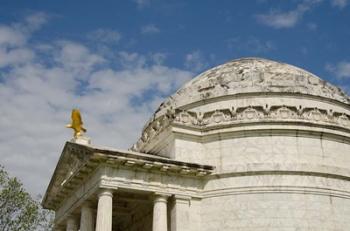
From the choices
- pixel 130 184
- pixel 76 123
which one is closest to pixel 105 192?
pixel 130 184

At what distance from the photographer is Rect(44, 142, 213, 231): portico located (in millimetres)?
20609

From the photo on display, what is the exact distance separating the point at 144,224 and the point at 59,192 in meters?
5.37

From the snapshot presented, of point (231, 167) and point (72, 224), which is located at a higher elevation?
point (231, 167)

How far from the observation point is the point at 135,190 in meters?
21.1

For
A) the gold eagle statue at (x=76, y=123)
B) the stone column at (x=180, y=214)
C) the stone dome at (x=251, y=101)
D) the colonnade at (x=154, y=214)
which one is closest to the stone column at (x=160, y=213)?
the colonnade at (x=154, y=214)

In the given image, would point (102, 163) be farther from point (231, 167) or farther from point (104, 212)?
point (231, 167)

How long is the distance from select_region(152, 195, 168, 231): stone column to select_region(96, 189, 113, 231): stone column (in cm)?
215

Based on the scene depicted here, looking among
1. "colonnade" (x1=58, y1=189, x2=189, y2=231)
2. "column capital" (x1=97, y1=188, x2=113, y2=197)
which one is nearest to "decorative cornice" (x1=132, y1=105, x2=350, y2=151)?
"colonnade" (x1=58, y1=189, x2=189, y2=231)

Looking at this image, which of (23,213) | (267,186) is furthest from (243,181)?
(23,213)

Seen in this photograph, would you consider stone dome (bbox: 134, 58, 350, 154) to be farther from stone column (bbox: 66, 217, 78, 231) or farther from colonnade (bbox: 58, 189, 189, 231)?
stone column (bbox: 66, 217, 78, 231)

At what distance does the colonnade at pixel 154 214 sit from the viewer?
20.4 meters

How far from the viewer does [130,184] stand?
21.0 meters

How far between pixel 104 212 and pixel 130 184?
1704 millimetres

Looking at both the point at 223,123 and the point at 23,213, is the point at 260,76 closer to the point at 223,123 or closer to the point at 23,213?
the point at 223,123
